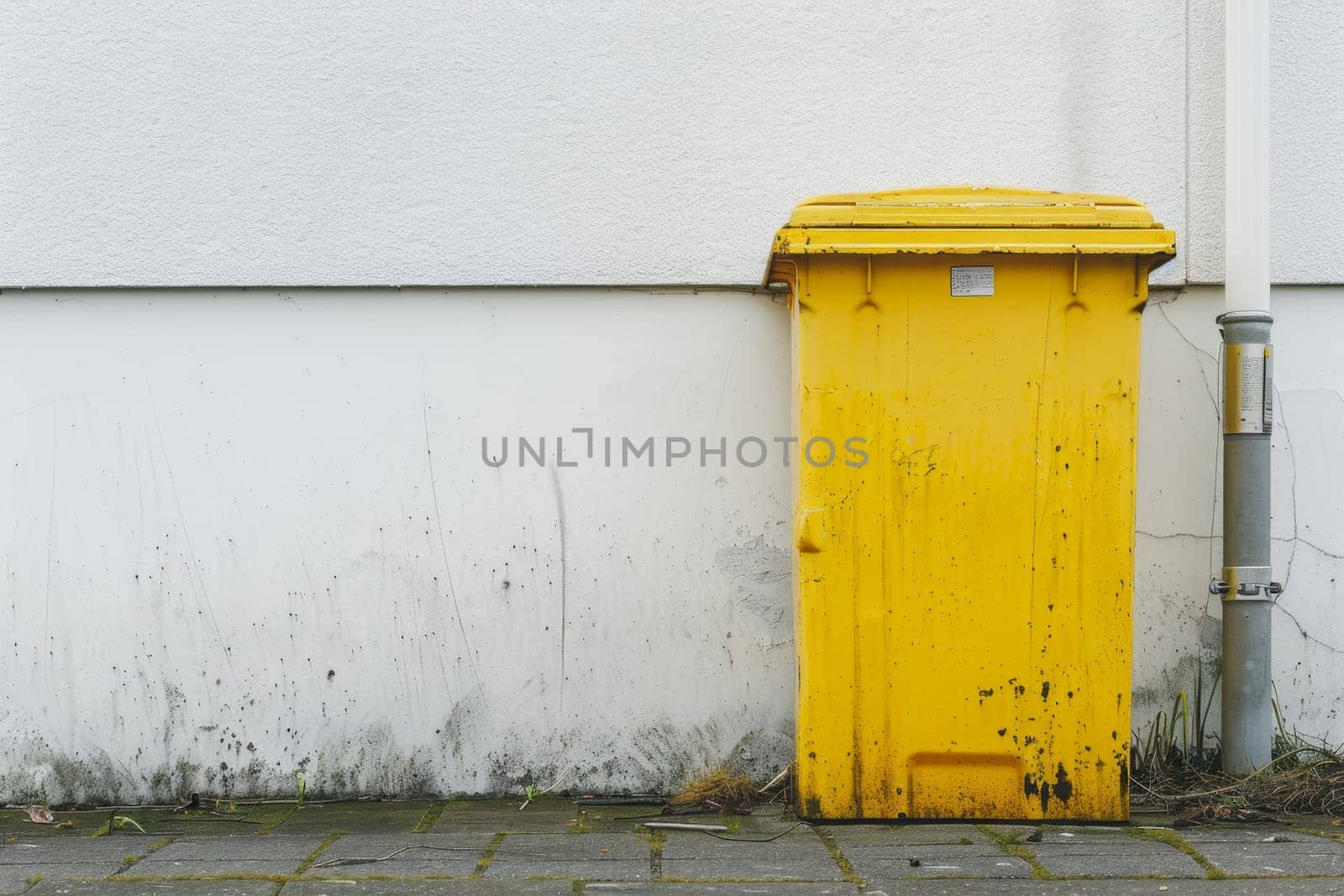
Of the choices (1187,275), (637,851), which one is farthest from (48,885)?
(1187,275)

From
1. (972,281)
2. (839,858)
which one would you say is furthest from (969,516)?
(839,858)

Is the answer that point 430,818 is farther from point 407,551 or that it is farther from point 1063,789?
point 1063,789

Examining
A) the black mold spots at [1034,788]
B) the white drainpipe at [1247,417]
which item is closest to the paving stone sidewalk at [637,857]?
the black mold spots at [1034,788]

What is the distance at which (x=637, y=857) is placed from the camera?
3398mm

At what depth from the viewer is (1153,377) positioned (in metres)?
4.31

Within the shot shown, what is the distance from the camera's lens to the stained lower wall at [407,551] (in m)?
4.18

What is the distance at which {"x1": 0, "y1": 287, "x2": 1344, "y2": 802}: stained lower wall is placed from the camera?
13.7 ft

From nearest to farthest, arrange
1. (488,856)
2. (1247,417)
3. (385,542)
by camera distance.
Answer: (488,856) < (1247,417) < (385,542)

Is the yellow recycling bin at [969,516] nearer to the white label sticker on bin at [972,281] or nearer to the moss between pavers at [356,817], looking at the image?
the white label sticker on bin at [972,281]

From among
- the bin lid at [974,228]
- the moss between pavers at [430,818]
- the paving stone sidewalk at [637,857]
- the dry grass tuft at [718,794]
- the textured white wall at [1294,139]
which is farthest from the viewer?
the textured white wall at [1294,139]

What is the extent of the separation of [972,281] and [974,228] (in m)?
0.17

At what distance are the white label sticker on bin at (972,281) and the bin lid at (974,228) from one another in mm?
85

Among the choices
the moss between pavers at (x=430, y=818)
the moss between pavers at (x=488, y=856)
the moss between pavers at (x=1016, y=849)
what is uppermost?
the moss between pavers at (x=1016, y=849)

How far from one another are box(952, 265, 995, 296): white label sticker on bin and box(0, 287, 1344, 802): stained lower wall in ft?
2.77
